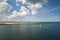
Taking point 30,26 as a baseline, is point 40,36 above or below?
below

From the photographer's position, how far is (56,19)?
1586 mm

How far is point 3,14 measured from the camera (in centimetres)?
163

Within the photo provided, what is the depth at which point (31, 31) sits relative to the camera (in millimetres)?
1644

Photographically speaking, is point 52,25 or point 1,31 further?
point 1,31

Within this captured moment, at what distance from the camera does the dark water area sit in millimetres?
1590

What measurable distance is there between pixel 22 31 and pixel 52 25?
516 millimetres

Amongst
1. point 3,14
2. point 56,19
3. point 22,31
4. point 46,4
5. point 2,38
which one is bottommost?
point 2,38

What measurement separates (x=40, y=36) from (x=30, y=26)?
0.24 meters

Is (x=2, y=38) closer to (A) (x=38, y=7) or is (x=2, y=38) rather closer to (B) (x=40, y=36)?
(B) (x=40, y=36)

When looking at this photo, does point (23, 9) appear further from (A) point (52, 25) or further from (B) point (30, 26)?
(A) point (52, 25)

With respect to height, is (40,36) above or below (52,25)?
below

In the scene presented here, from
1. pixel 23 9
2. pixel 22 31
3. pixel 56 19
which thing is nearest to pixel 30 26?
pixel 22 31

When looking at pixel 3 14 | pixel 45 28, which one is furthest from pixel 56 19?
pixel 3 14

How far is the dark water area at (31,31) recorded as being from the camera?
1590mm
